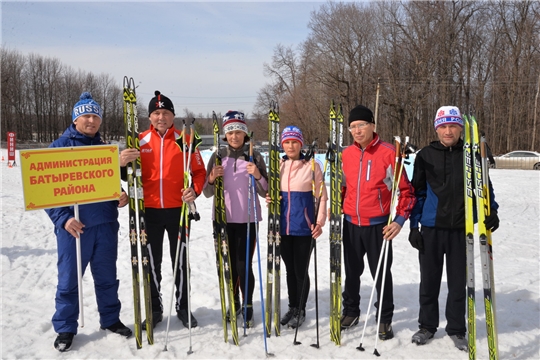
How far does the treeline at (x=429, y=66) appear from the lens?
32344 mm

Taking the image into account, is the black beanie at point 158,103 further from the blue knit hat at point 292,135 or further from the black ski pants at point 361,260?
the black ski pants at point 361,260

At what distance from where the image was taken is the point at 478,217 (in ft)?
10.5

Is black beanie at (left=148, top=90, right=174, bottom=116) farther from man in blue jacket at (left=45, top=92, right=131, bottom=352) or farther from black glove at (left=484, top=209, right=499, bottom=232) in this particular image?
black glove at (left=484, top=209, right=499, bottom=232)

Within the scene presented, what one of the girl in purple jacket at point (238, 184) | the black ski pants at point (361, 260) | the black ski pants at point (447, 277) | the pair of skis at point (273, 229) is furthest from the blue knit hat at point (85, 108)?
the black ski pants at point (447, 277)

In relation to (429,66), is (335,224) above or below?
below

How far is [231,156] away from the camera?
12.4 feet

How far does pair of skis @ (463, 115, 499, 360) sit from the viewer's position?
10.2 feet

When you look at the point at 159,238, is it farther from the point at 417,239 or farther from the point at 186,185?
the point at 417,239

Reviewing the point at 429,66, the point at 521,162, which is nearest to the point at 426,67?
the point at 429,66

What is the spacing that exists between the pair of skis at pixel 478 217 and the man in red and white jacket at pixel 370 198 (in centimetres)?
50

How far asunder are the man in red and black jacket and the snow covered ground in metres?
0.57

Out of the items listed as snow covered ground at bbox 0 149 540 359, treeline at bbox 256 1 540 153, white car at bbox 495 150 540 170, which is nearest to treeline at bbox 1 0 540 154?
treeline at bbox 256 1 540 153

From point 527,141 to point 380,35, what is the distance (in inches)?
613

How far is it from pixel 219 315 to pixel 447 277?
229cm
